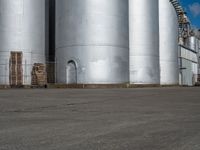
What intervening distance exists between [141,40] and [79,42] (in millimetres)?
8342

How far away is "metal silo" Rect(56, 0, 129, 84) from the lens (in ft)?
86.7

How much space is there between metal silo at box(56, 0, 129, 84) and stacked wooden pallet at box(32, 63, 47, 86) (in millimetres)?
1928

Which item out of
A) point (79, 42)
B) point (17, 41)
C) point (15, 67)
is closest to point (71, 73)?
point (79, 42)

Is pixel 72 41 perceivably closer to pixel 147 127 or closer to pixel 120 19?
pixel 120 19

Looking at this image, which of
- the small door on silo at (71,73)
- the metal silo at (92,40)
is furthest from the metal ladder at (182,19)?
the small door on silo at (71,73)

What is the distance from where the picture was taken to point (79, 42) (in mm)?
26562

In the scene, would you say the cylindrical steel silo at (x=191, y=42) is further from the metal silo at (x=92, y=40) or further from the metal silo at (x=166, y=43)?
the metal silo at (x=92, y=40)

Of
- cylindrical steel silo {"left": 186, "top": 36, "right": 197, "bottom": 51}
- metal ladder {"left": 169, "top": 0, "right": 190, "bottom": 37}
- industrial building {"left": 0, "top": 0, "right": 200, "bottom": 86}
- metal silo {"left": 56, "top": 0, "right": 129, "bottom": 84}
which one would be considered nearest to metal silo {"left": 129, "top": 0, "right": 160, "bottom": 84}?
industrial building {"left": 0, "top": 0, "right": 200, "bottom": 86}

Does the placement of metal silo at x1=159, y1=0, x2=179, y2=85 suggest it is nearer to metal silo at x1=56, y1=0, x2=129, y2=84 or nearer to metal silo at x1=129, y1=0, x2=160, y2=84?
metal silo at x1=129, y1=0, x2=160, y2=84

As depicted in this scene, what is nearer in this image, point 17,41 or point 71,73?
point 71,73

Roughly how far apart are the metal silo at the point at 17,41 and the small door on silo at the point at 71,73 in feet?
11.2

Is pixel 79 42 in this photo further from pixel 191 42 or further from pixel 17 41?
pixel 191 42

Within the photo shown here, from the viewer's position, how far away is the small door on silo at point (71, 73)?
27470 millimetres

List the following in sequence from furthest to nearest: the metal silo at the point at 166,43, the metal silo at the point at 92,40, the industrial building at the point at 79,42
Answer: the metal silo at the point at 166,43
the industrial building at the point at 79,42
the metal silo at the point at 92,40
